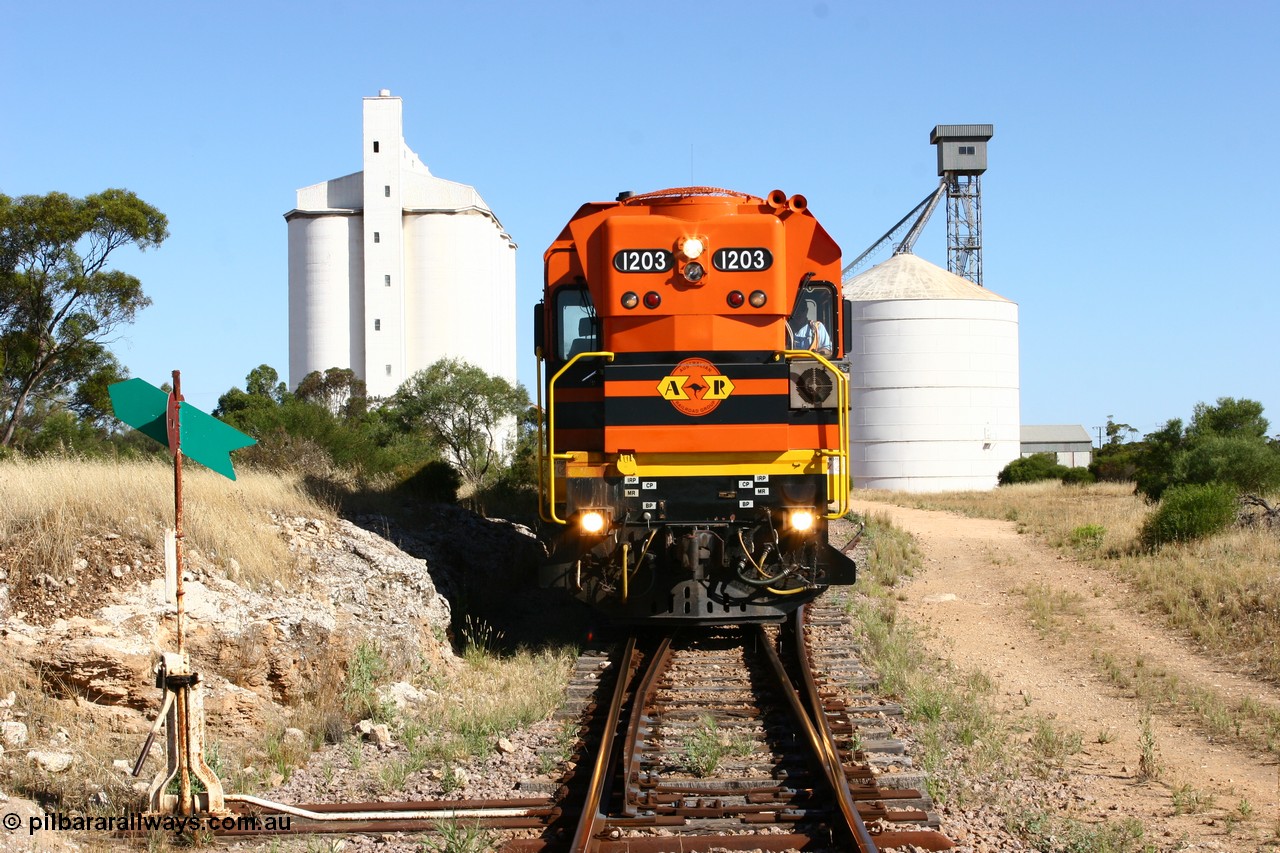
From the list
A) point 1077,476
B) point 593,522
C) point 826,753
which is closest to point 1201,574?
point 593,522

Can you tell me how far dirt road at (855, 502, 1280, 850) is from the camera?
7105 millimetres

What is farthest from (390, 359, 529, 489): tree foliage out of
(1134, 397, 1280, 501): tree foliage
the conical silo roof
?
(1134, 397, 1280, 501): tree foliage

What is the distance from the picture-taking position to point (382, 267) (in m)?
57.3

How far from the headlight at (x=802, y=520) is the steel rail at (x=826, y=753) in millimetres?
1102

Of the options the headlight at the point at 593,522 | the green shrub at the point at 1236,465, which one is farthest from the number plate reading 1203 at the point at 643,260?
the green shrub at the point at 1236,465

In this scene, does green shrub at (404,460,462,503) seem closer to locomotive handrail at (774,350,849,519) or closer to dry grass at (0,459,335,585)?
dry grass at (0,459,335,585)

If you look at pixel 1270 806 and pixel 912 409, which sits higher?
pixel 912 409

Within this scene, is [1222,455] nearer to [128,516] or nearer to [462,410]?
[128,516]

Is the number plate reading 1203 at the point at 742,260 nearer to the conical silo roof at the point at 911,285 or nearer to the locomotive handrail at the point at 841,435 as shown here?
the locomotive handrail at the point at 841,435

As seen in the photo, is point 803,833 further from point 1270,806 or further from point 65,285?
point 65,285

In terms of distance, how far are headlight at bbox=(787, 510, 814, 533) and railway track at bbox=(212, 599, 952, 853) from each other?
1156 mm

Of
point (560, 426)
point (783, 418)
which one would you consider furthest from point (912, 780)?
point (560, 426)

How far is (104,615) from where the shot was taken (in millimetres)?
8586

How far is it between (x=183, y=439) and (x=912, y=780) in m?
4.74
